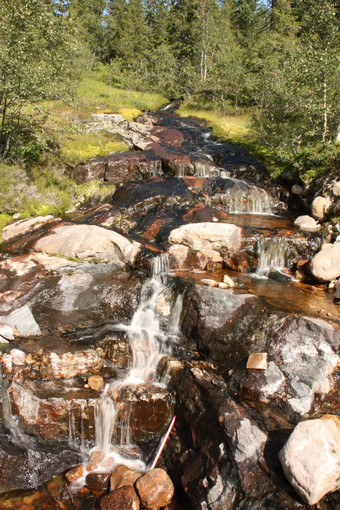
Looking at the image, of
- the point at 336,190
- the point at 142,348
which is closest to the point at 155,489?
the point at 142,348

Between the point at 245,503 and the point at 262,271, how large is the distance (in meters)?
6.55

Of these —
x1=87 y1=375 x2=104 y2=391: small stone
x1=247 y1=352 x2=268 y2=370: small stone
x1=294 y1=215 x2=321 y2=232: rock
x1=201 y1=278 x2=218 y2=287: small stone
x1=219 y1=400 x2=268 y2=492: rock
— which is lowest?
x1=87 y1=375 x2=104 y2=391: small stone

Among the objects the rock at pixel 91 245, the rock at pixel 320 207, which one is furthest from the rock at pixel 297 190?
the rock at pixel 91 245

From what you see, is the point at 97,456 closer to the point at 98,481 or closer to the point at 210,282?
the point at 98,481

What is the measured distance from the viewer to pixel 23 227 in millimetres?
11070

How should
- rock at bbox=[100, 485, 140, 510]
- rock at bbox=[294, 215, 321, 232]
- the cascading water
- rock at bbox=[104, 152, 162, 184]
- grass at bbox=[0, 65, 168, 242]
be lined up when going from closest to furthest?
rock at bbox=[100, 485, 140, 510] → the cascading water → rock at bbox=[294, 215, 321, 232] → grass at bbox=[0, 65, 168, 242] → rock at bbox=[104, 152, 162, 184]

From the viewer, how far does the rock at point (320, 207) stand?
Result: 12.0 metres

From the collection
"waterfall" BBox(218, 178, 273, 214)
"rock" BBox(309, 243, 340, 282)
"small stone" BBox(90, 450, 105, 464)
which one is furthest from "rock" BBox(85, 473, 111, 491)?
"waterfall" BBox(218, 178, 273, 214)

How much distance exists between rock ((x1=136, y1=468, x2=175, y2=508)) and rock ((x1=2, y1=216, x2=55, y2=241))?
8.18 m

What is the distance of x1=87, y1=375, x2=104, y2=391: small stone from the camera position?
20.6 feet

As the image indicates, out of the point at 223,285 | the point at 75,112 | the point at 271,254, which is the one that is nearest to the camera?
the point at 223,285

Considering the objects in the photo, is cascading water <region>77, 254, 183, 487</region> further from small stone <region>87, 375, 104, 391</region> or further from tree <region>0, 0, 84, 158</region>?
tree <region>0, 0, 84, 158</region>

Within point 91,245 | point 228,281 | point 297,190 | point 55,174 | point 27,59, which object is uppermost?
point 27,59

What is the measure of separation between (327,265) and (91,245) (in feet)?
20.8
